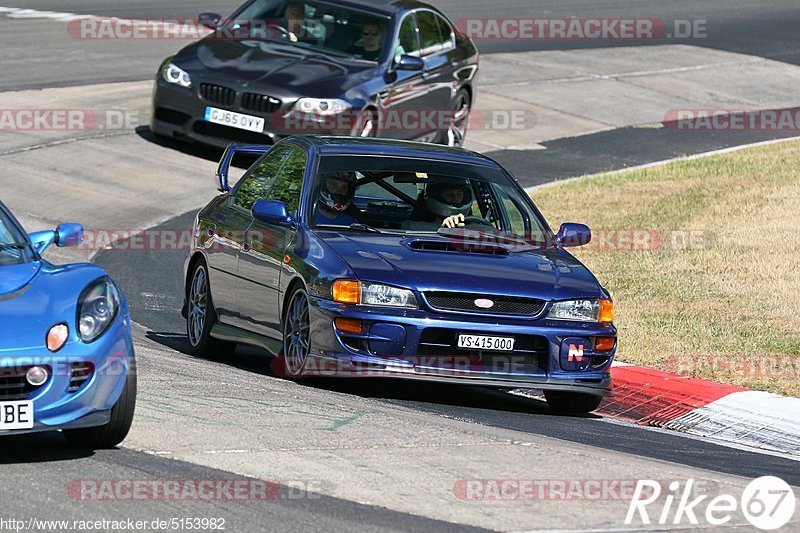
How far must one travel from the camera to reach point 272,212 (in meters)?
10.2

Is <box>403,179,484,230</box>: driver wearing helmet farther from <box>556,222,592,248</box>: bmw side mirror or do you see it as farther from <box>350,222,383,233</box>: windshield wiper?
<box>556,222,592,248</box>: bmw side mirror

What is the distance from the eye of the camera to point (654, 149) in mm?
21922

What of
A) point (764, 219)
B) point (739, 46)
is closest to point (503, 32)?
point (739, 46)

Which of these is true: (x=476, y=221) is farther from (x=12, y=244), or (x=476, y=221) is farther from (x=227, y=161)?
A: (x=12, y=244)

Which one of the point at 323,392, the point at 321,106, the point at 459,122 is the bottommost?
the point at 323,392

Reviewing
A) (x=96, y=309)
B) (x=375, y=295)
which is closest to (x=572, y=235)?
(x=375, y=295)

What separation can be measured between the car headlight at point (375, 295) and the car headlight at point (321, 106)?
327 inches

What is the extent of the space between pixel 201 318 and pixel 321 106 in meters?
6.58

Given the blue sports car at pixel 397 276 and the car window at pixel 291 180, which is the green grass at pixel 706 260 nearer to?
the blue sports car at pixel 397 276

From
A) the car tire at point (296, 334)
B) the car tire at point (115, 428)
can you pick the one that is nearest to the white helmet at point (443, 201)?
the car tire at point (296, 334)

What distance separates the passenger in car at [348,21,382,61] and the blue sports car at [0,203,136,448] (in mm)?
11181

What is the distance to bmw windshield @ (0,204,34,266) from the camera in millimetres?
7824

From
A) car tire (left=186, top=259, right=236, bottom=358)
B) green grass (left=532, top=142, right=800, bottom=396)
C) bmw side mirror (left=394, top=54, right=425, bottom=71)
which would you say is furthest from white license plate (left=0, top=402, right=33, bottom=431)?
bmw side mirror (left=394, top=54, right=425, bottom=71)

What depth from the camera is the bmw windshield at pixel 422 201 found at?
1044 centimetres
